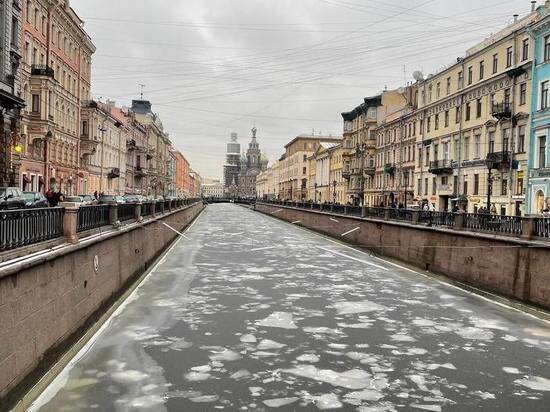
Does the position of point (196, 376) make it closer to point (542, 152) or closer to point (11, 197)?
point (11, 197)

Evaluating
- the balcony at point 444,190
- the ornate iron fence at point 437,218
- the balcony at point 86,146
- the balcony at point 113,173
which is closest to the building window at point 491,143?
the balcony at point 444,190

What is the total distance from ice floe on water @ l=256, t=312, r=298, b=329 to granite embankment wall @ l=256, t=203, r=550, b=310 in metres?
6.77

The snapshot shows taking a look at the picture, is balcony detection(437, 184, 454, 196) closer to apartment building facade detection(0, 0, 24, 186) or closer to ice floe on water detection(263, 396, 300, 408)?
apartment building facade detection(0, 0, 24, 186)

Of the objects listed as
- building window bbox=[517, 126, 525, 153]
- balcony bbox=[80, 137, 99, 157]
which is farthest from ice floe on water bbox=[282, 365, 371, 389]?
balcony bbox=[80, 137, 99, 157]

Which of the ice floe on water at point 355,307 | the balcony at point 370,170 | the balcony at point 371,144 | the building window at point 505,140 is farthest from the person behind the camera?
the balcony at point 371,144

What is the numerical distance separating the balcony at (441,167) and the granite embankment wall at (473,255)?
18176mm

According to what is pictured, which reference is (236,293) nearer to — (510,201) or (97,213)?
(97,213)

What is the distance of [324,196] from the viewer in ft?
349

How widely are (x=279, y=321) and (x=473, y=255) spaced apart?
8.87m

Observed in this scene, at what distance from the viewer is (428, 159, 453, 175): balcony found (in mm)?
48344

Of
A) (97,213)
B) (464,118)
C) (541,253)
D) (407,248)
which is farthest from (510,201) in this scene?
(97,213)

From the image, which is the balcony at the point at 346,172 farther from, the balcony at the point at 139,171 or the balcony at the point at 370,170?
the balcony at the point at 139,171

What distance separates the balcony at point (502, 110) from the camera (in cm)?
3922

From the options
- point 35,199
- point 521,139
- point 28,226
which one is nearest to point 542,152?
point 521,139
